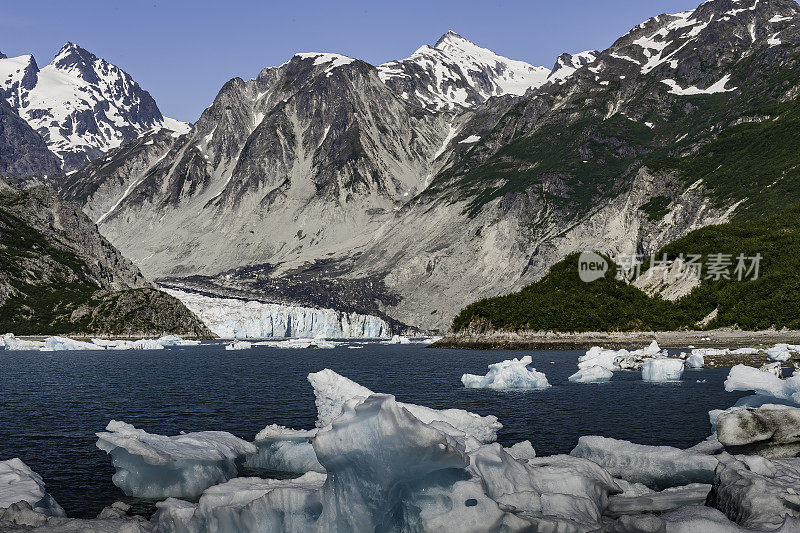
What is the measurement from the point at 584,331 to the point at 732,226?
49.9 m

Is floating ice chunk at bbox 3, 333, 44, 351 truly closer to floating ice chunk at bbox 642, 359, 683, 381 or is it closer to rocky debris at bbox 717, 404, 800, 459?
floating ice chunk at bbox 642, 359, 683, 381

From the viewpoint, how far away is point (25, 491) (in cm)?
2366

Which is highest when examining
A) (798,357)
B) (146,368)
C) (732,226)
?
(732,226)

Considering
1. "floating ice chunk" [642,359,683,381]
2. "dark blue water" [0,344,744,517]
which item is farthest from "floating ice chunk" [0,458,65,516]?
"floating ice chunk" [642,359,683,381]

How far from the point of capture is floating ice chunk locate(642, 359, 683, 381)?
6838 cm

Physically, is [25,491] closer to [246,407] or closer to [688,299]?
[246,407]

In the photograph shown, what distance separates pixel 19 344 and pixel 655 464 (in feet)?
556

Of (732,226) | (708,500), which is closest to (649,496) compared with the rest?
(708,500)

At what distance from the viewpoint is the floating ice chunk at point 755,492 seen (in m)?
18.6

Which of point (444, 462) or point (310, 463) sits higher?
point (444, 462)

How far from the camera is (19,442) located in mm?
38812

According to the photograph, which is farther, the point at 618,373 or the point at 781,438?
the point at 618,373

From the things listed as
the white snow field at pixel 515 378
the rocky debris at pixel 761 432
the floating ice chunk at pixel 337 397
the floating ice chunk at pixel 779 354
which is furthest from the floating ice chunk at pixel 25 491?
the floating ice chunk at pixel 779 354

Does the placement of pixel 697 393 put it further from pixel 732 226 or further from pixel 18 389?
pixel 732 226
